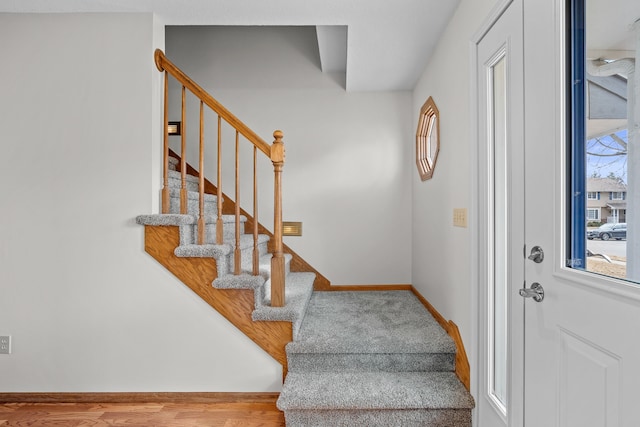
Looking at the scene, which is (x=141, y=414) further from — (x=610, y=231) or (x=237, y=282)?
(x=610, y=231)

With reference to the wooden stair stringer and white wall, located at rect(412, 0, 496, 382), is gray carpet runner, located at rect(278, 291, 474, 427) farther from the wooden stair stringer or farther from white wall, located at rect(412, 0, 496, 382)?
white wall, located at rect(412, 0, 496, 382)

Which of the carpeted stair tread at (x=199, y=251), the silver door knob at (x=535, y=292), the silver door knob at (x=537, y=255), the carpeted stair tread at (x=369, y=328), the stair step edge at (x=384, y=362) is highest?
the silver door knob at (x=537, y=255)

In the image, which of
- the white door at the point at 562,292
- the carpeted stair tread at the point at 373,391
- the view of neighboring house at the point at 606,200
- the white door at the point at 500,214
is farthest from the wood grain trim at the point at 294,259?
the view of neighboring house at the point at 606,200

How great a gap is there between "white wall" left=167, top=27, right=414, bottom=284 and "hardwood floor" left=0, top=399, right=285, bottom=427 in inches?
60.9

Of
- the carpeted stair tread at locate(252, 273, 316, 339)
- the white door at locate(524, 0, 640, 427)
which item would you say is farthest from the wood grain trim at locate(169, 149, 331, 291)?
the white door at locate(524, 0, 640, 427)

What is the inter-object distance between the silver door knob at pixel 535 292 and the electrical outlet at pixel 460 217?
0.64 m

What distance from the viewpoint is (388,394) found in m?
1.80

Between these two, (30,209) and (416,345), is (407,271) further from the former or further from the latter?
(30,209)

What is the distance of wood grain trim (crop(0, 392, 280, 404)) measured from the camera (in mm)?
2117

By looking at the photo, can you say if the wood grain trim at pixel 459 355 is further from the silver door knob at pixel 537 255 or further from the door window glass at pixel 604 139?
the door window glass at pixel 604 139

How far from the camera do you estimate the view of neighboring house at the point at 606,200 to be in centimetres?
95

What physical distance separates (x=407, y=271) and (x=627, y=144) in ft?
8.37

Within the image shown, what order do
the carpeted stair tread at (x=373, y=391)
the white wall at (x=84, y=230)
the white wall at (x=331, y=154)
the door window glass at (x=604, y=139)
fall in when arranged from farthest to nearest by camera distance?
the white wall at (x=331, y=154) → the white wall at (x=84, y=230) → the carpeted stair tread at (x=373, y=391) → the door window glass at (x=604, y=139)

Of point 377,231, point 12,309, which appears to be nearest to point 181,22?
point 12,309
